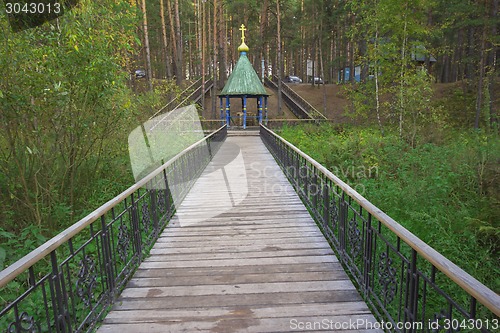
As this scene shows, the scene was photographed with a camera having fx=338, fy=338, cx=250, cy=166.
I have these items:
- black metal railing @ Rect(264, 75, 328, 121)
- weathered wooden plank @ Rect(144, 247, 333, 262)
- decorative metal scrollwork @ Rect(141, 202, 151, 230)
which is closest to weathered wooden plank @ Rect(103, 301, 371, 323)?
weathered wooden plank @ Rect(144, 247, 333, 262)

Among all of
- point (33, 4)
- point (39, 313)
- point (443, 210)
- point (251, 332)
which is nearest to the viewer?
point (251, 332)

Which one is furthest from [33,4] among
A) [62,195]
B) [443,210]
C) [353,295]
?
[443,210]

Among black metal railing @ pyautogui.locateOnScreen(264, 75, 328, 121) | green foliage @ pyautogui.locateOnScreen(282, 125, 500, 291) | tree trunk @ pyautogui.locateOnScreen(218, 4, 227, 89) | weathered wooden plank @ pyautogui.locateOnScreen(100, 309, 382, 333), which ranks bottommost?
weathered wooden plank @ pyautogui.locateOnScreen(100, 309, 382, 333)

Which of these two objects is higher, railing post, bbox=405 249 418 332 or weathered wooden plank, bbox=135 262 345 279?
railing post, bbox=405 249 418 332

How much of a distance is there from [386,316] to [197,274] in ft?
6.78

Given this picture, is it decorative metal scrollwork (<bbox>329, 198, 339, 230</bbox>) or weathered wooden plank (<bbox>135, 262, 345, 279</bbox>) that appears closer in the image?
weathered wooden plank (<bbox>135, 262, 345, 279</bbox>)

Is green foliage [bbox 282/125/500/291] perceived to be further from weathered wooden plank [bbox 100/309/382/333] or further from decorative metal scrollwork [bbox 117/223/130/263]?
decorative metal scrollwork [bbox 117/223/130/263]

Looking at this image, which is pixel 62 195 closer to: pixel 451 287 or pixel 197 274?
pixel 197 274

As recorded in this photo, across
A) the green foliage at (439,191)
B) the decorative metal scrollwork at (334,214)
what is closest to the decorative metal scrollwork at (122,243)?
the decorative metal scrollwork at (334,214)

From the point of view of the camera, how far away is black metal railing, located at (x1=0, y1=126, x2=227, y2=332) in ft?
8.01

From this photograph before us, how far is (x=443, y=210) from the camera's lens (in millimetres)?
6125

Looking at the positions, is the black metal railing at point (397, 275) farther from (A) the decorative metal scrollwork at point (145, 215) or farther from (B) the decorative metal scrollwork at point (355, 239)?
(A) the decorative metal scrollwork at point (145, 215)

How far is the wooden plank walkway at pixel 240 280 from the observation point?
9.96 ft

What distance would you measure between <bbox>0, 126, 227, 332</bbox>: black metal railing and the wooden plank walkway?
7.4 inches
